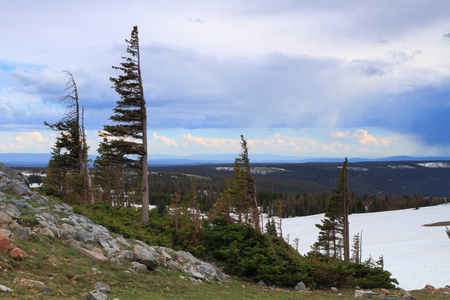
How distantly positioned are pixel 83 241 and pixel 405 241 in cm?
6573

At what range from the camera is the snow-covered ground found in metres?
38.6

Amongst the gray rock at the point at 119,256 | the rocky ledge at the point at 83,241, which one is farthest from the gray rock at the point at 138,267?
the gray rock at the point at 119,256

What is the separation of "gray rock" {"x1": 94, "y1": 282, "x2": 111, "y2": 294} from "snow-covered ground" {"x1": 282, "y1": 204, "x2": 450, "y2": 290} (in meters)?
33.5

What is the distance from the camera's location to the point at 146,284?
35.9 feet

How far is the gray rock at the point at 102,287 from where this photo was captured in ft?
29.7

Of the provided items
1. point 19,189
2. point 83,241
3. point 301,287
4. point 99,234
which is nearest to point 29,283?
point 83,241

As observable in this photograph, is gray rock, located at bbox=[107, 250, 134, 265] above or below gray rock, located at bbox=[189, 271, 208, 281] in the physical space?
above

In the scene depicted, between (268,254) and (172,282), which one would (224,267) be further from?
(172,282)

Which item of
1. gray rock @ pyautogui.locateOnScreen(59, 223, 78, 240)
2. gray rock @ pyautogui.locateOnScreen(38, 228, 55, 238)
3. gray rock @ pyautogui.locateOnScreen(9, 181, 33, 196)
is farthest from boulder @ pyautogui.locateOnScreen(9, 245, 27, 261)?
gray rock @ pyautogui.locateOnScreen(9, 181, 33, 196)

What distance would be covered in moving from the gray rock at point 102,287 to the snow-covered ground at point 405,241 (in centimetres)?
3348

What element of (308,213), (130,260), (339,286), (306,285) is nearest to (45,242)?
(130,260)

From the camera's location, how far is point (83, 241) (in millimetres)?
13039

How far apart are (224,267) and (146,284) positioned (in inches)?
317

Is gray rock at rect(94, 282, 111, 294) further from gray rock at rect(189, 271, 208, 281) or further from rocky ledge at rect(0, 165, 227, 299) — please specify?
gray rock at rect(189, 271, 208, 281)
